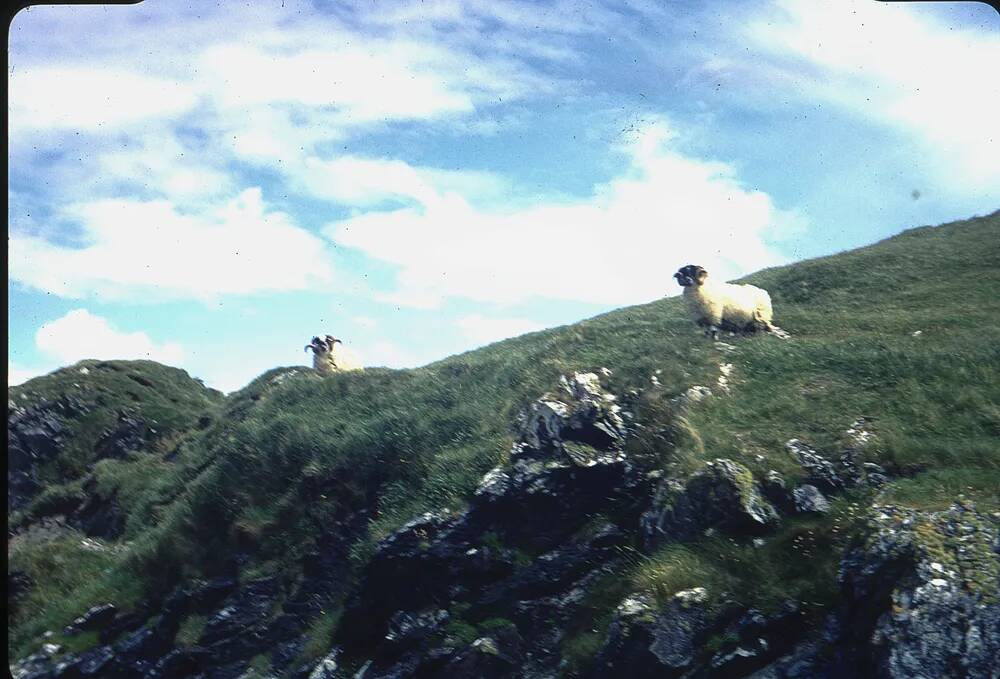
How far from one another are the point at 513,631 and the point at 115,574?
42.8 feet

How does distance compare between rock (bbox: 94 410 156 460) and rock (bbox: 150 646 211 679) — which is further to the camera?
rock (bbox: 94 410 156 460)

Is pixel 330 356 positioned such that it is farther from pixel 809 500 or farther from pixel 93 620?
pixel 809 500

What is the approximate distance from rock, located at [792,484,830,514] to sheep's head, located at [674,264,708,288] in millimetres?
12646

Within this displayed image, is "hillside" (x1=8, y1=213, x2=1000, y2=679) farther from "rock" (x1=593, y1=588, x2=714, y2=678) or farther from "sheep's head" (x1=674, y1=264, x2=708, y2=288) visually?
"sheep's head" (x1=674, y1=264, x2=708, y2=288)

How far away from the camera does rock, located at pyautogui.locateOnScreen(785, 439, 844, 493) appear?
16.6 meters

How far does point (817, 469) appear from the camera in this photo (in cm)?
1695

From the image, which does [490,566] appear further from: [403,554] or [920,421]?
[920,421]

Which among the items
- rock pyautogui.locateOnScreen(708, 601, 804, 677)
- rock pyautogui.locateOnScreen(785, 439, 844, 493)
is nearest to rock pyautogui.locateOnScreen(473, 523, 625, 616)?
rock pyautogui.locateOnScreen(785, 439, 844, 493)

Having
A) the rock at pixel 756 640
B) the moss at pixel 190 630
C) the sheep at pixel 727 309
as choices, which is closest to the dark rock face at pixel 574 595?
the rock at pixel 756 640

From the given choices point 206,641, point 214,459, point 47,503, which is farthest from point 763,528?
point 47,503

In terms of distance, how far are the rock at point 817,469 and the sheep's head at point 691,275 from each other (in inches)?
444

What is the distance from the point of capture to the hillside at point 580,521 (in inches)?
543

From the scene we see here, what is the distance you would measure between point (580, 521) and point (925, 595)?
8.66 m

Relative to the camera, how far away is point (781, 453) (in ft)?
58.1
